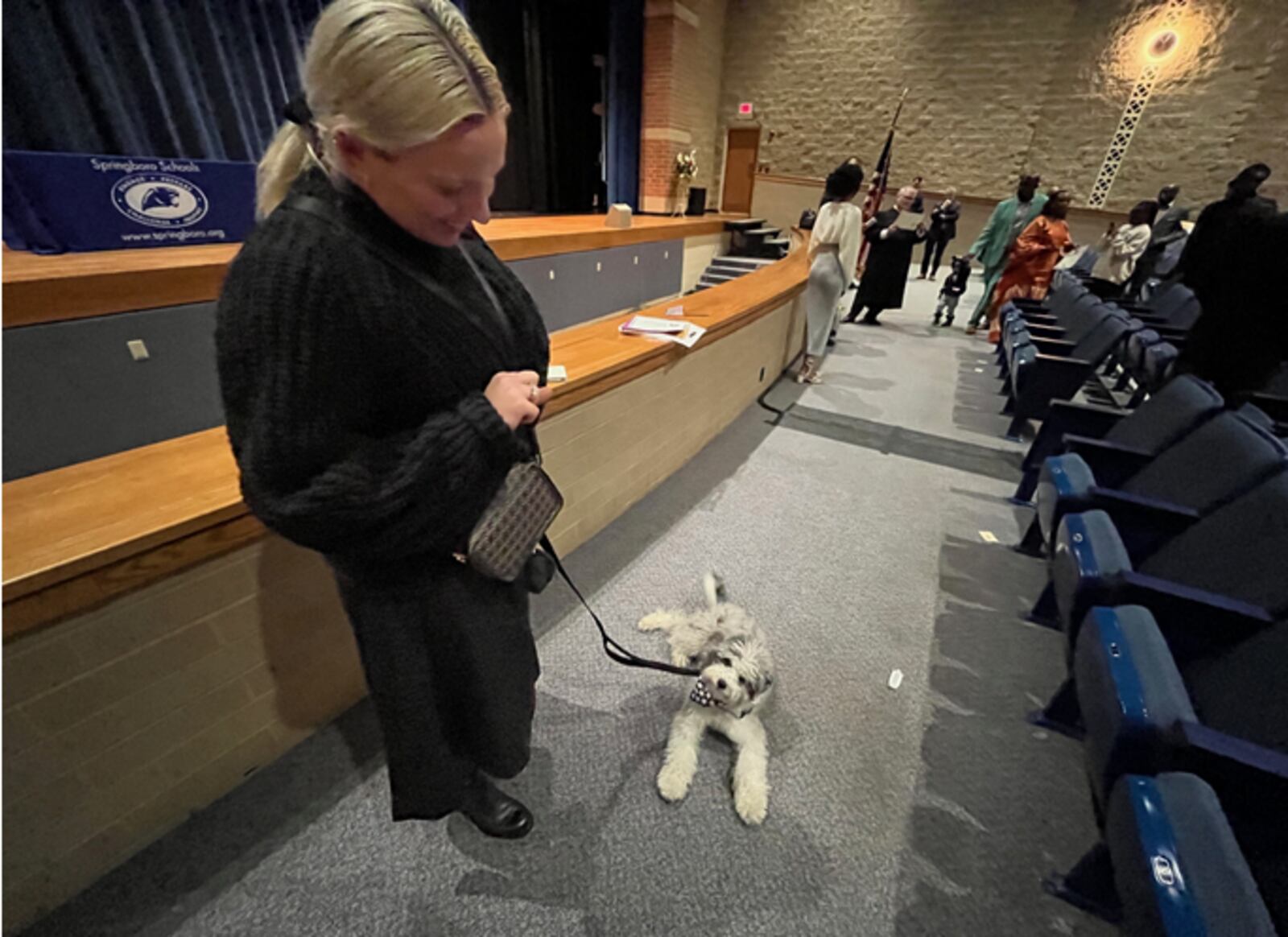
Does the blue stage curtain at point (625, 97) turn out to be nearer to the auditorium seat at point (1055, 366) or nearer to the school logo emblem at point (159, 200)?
the auditorium seat at point (1055, 366)

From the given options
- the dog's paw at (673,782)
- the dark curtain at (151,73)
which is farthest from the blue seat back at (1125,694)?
the dark curtain at (151,73)

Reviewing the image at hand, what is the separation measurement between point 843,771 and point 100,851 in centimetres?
152

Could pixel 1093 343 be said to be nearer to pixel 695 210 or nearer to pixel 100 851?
pixel 100 851

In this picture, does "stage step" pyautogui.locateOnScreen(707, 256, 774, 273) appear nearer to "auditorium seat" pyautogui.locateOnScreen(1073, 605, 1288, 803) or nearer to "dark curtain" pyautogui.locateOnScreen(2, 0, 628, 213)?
"dark curtain" pyautogui.locateOnScreen(2, 0, 628, 213)

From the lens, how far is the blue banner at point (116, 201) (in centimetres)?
181

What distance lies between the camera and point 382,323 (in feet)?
1.82

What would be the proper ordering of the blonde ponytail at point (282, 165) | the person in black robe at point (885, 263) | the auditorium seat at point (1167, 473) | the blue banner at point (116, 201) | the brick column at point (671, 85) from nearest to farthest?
1. the blonde ponytail at point (282, 165)
2. the auditorium seat at point (1167, 473)
3. the blue banner at point (116, 201)
4. the person in black robe at point (885, 263)
5. the brick column at point (671, 85)

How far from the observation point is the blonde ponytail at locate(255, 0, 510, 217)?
455 mm

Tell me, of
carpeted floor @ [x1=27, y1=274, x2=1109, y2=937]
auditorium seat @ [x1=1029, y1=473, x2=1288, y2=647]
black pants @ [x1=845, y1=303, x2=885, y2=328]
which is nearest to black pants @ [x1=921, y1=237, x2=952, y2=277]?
black pants @ [x1=845, y1=303, x2=885, y2=328]

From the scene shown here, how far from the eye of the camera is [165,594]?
929 millimetres

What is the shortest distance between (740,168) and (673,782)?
37.1 feet

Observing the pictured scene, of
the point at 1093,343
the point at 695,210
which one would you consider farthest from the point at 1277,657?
the point at 695,210

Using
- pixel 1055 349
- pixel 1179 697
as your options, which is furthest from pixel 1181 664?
pixel 1055 349

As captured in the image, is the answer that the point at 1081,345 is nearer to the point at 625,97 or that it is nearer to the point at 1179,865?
the point at 1179,865
